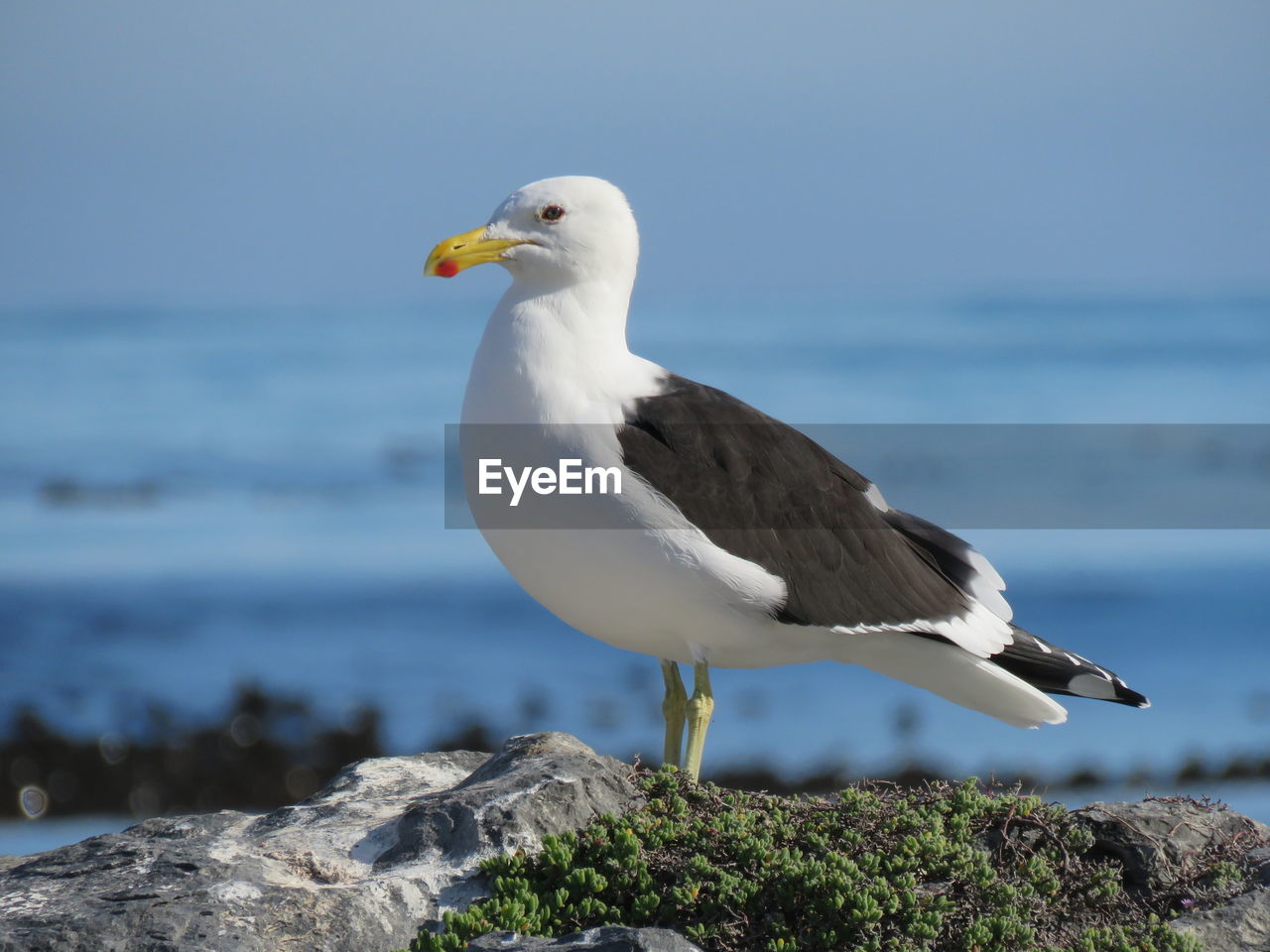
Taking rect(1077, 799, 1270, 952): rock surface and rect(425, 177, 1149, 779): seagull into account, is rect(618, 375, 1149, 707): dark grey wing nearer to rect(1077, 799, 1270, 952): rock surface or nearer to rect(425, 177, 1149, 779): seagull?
rect(425, 177, 1149, 779): seagull

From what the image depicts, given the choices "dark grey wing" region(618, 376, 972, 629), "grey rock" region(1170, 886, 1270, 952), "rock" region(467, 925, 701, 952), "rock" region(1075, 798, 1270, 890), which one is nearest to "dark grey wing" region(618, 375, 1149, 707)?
"dark grey wing" region(618, 376, 972, 629)

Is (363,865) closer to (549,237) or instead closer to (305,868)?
(305,868)

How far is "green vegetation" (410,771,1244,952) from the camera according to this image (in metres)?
4.19

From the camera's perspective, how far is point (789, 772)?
11406 mm

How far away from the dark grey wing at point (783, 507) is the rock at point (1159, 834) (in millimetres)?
1120

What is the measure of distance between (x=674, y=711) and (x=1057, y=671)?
180 cm

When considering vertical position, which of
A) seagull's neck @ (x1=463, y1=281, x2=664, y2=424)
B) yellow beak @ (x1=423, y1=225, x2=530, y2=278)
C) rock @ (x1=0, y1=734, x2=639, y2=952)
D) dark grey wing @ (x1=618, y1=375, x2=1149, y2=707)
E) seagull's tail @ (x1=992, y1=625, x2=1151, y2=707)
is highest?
yellow beak @ (x1=423, y1=225, x2=530, y2=278)

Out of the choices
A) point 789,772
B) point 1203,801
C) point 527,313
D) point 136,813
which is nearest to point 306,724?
point 136,813

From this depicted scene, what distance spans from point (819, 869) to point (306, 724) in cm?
902

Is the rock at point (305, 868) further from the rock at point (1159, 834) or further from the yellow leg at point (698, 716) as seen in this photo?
the rock at point (1159, 834)

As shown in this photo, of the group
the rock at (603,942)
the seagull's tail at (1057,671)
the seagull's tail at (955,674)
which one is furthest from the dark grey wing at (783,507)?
the rock at (603,942)

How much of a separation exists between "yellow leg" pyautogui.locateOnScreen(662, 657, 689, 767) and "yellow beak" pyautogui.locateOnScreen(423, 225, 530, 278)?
1793mm

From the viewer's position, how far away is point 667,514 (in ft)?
17.4

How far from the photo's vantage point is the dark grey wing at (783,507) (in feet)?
17.9
